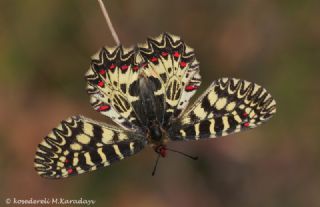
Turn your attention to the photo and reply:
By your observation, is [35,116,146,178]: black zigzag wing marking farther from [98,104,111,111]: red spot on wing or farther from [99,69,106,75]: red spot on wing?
[99,69,106,75]: red spot on wing

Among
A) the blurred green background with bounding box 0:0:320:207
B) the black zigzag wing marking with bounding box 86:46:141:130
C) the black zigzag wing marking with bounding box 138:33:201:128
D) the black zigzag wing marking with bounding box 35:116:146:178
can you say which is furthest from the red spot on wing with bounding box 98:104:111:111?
the blurred green background with bounding box 0:0:320:207

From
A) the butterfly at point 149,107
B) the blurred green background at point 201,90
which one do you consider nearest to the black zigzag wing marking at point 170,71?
the butterfly at point 149,107

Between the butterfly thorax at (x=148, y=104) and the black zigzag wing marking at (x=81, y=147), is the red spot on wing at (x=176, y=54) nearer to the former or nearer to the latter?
the butterfly thorax at (x=148, y=104)

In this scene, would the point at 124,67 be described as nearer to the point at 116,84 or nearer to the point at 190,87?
the point at 116,84

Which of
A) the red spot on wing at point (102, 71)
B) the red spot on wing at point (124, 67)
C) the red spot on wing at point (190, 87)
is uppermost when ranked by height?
the red spot on wing at point (102, 71)

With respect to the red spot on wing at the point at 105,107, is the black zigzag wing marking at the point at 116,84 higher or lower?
higher

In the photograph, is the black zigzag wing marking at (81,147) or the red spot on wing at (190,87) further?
the red spot on wing at (190,87)

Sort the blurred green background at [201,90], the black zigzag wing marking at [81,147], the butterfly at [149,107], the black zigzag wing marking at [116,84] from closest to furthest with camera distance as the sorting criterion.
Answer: the black zigzag wing marking at [81,147] < the butterfly at [149,107] < the black zigzag wing marking at [116,84] < the blurred green background at [201,90]

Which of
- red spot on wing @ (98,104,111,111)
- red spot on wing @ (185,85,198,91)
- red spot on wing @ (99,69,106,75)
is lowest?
red spot on wing @ (185,85,198,91)
